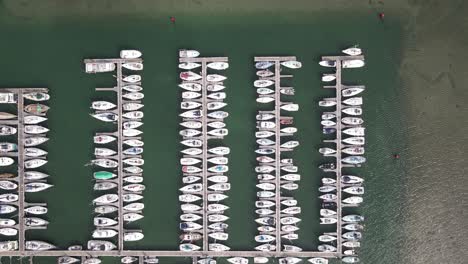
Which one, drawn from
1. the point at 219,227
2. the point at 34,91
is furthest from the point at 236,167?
the point at 34,91

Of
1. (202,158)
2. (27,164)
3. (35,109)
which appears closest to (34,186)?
(27,164)

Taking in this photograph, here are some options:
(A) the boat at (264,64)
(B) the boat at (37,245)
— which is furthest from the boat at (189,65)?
(B) the boat at (37,245)

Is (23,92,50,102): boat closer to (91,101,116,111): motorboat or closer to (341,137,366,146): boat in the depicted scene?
(91,101,116,111): motorboat

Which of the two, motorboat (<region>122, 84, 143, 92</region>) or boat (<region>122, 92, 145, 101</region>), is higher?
motorboat (<region>122, 84, 143, 92</region>)

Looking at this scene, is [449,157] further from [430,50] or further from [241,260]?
[241,260]

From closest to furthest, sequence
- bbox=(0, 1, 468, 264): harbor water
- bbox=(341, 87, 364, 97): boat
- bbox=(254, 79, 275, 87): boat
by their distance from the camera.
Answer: bbox=(341, 87, 364, 97): boat, bbox=(254, 79, 275, 87): boat, bbox=(0, 1, 468, 264): harbor water

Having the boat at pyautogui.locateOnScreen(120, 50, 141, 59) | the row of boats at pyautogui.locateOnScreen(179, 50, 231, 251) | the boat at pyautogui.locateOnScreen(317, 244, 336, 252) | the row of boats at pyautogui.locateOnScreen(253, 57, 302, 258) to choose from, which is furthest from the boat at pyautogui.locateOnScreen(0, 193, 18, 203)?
the boat at pyautogui.locateOnScreen(317, 244, 336, 252)

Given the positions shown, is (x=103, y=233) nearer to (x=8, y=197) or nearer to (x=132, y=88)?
(x=8, y=197)

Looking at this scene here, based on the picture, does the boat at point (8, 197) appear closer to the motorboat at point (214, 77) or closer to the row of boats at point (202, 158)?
the row of boats at point (202, 158)
